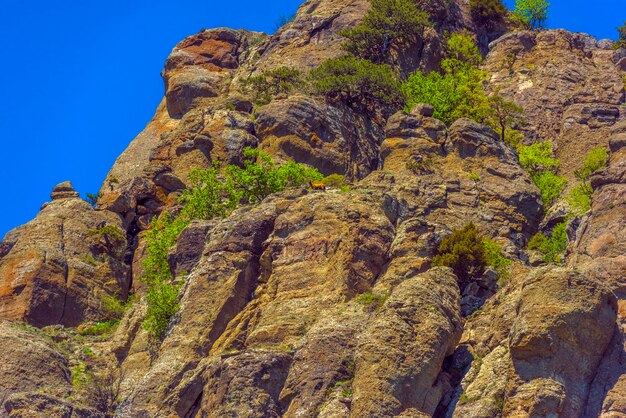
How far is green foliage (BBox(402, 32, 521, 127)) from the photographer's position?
7856 centimetres

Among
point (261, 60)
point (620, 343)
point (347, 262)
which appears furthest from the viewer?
point (261, 60)

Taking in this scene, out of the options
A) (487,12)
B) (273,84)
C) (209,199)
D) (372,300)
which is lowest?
(372,300)

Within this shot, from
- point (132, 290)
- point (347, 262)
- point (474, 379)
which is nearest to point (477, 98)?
point (132, 290)

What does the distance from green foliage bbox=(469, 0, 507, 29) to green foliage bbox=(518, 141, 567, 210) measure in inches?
855

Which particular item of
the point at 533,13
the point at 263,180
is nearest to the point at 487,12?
the point at 533,13

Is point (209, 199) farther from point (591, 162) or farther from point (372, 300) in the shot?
point (591, 162)

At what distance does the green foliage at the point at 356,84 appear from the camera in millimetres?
79000

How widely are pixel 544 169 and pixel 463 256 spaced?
24677mm

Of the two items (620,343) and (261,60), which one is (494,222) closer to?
(620,343)

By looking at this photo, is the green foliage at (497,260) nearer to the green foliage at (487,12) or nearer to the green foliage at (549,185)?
the green foliage at (549,185)

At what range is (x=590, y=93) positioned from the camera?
82.8 meters

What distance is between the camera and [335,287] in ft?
171

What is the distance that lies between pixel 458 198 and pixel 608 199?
12.6 m

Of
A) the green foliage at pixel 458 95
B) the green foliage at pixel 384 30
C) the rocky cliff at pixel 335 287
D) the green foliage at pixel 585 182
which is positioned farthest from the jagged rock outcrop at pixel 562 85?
the green foliage at pixel 384 30
